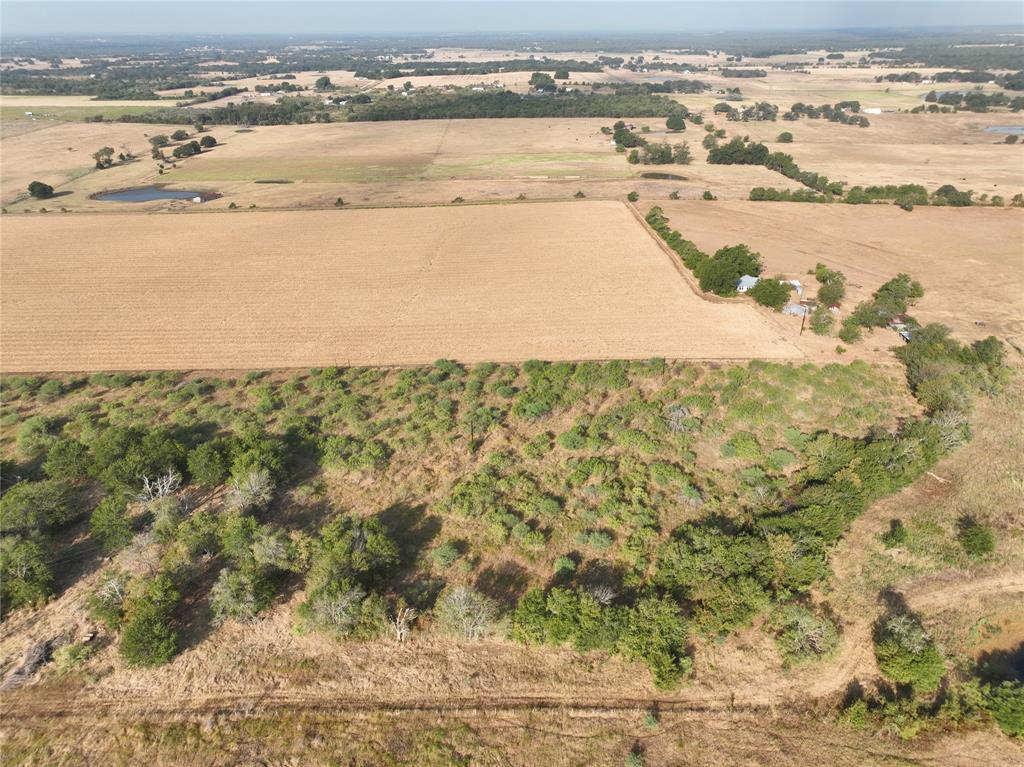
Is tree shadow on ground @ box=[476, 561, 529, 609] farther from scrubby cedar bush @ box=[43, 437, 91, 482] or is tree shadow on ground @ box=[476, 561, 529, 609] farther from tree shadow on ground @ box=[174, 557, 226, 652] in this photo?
scrubby cedar bush @ box=[43, 437, 91, 482]

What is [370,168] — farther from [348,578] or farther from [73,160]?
[348,578]

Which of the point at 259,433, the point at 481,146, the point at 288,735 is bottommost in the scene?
the point at 288,735

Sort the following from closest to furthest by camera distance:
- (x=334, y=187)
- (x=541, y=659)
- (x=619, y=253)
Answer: (x=541, y=659) < (x=619, y=253) < (x=334, y=187)

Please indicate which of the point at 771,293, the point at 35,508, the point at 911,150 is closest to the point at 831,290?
the point at 771,293

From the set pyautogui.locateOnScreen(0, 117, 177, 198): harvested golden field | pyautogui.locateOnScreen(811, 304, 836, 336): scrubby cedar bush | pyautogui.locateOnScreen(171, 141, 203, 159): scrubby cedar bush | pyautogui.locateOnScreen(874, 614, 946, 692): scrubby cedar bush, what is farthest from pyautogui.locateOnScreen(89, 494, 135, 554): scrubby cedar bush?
pyautogui.locateOnScreen(171, 141, 203, 159): scrubby cedar bush

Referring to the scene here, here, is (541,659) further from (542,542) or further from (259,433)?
(259,433)

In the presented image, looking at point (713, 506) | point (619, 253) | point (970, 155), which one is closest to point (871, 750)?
point (713, 506)
